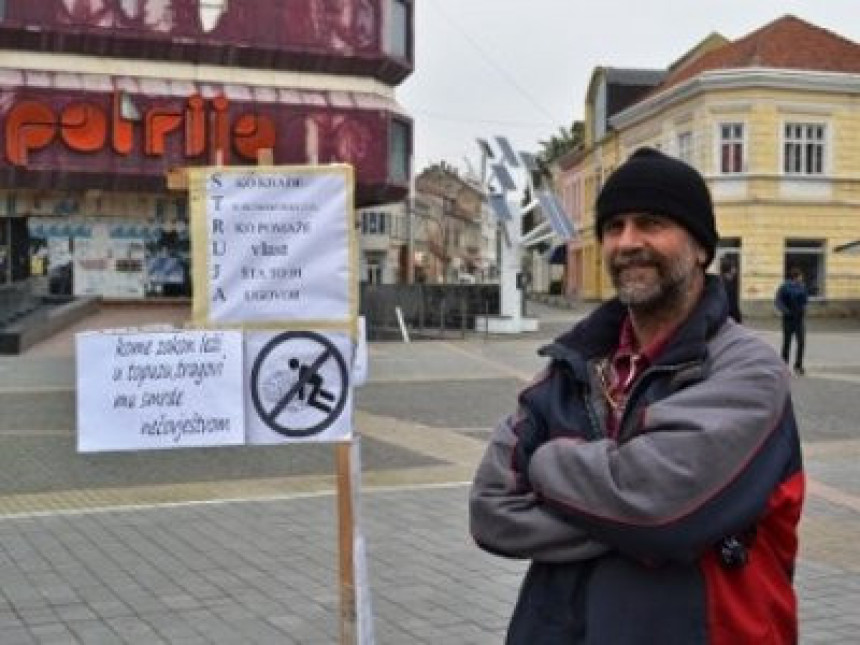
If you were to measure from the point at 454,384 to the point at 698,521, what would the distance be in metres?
16.4

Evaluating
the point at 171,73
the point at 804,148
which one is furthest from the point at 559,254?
the point at 171,73

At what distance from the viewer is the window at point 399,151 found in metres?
37.6

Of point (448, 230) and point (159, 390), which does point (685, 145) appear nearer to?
point (159, 390)

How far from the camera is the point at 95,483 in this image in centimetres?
1000

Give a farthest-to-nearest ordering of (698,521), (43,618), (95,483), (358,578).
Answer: (95,483)
(43,618)
(358,578)
(698,521)

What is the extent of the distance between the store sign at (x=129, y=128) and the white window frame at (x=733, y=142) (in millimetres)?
15858

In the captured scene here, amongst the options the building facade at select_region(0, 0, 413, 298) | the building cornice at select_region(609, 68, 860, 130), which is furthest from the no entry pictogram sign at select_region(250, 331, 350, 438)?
the building cornice at select_region(609, 68, 860, 130)

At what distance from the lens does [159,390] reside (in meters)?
4.79

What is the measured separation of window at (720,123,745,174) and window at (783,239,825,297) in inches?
120

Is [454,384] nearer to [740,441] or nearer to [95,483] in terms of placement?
[95,483]

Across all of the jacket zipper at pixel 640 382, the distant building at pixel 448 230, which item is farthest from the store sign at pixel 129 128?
the distant building at pixel 448 230

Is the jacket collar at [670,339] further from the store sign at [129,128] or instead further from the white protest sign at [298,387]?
the store sign at [129,128]

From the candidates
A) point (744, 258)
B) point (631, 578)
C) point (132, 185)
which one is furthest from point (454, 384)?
point (744, 258)

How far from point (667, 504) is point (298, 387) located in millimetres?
2869
